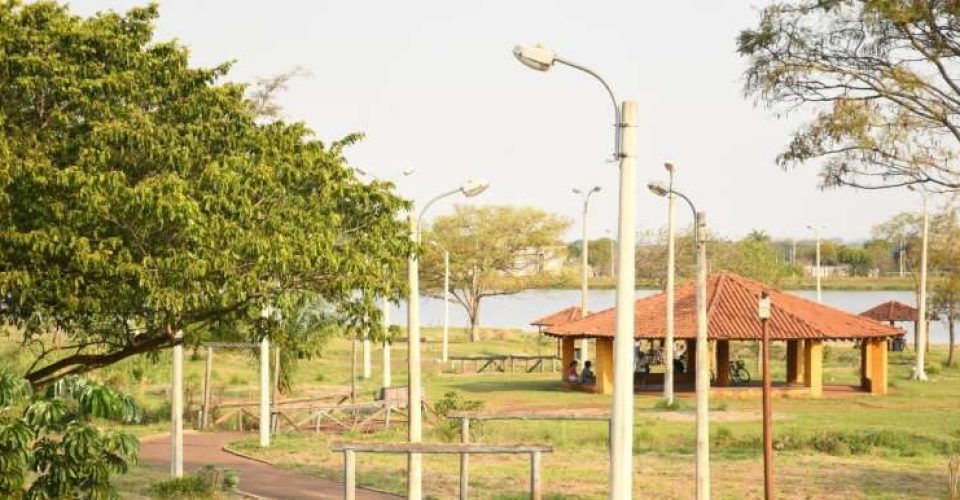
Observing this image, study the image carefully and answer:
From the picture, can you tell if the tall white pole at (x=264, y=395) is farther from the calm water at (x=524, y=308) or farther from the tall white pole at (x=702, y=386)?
the calm water at (x=524, y=308)

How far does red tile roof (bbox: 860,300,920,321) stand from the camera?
6612cm

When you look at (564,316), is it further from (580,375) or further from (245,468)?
(245,468)

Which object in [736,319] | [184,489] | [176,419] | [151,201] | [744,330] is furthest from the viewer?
[736,319]

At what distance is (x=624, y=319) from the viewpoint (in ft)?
36.1

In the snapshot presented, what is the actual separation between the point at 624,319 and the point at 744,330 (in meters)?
30.3

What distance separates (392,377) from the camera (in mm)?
48719

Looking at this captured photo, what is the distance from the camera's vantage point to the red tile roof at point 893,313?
6612cm

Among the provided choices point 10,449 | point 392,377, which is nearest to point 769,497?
point 10,449

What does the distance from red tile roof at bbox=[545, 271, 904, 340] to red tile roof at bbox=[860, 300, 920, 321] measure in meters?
21.9

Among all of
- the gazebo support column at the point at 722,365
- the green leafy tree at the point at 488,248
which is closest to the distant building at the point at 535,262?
the green leafy tree at the point at 488,248

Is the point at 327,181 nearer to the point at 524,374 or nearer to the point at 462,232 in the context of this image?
the point at 524,374

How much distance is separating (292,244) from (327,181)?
5.35 feet

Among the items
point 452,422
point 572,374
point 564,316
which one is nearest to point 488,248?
point 564,316

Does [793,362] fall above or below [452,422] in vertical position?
above
